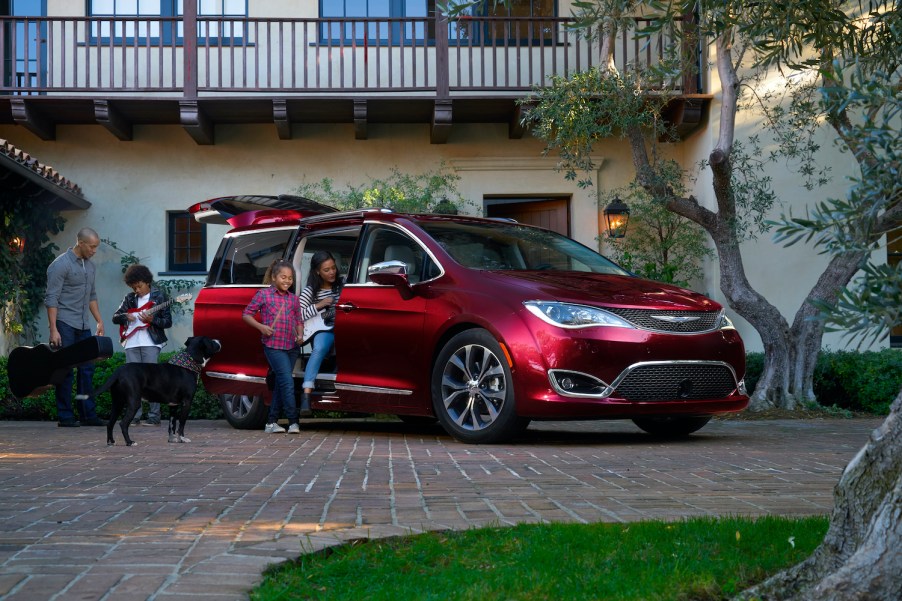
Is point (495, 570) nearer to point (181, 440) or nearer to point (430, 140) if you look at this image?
point (181, 440)

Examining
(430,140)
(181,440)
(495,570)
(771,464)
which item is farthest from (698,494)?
(430,140)

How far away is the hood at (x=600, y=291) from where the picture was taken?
7664mm

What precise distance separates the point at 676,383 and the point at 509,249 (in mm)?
1820

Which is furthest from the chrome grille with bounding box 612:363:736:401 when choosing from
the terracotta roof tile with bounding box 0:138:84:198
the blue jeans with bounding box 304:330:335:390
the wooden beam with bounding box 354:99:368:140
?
the terracotta roof tile with bounding box 0:138:84:198

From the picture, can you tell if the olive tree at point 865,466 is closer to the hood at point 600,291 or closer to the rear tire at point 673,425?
the hood at point 600,291

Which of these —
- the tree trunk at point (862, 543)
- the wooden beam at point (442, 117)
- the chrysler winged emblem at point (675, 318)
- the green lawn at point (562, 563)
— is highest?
the wooden beam at point (442, 117)

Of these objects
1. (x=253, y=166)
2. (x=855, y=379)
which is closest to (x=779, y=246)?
(x=855, y=379)

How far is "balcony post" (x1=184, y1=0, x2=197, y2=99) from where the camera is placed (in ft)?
48.8

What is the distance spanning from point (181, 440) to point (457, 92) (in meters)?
8.14

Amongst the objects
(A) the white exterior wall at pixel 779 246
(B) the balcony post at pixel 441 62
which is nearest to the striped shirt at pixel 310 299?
(B) the balcony post at pixel 441 62

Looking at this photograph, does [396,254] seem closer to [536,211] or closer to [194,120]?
[194,120]

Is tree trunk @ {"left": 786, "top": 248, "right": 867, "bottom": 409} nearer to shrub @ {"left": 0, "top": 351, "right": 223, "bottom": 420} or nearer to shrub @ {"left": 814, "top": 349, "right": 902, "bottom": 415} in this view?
shrub @ {"left": 814, "top": 349, "right": 902, "bottom": 415}

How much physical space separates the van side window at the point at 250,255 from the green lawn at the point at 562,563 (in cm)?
639

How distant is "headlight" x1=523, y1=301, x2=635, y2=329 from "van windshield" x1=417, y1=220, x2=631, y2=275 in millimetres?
891
